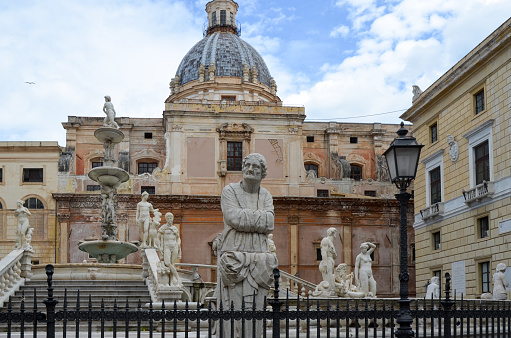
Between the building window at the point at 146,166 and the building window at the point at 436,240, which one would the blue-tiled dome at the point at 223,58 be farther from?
the building window at the point at 436,240

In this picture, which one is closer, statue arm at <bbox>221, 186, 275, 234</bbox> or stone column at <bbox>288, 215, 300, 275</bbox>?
statue arm at <bbox>221, 186, 275, 234</bbox>

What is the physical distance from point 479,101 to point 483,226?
15.5ft

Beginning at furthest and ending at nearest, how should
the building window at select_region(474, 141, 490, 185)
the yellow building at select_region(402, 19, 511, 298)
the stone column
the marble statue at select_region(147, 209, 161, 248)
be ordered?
the stone column, the building window at select_region(474, 141, 490, 185), the yellow building at select_region(402, 19, 511, 298), the marble statue at select_region(147, 209, 161, 248)

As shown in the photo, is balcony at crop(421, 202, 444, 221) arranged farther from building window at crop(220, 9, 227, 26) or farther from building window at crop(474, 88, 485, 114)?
building window at crop(220, 9, 227, 26)

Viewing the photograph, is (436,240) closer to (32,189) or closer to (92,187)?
(92,187)

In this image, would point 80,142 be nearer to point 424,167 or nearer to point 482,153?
point 424,167

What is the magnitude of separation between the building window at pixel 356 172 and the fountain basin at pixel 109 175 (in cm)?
2539

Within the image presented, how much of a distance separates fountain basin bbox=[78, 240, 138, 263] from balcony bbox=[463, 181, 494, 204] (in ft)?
40.4

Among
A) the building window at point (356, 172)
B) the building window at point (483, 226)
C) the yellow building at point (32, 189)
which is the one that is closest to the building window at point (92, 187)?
the yellow building at point (32, 189)

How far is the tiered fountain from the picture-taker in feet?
74.0

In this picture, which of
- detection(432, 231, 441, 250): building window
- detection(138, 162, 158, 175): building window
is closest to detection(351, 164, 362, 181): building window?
detection(138, 162, 158, 175): building window

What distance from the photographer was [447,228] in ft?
96.3

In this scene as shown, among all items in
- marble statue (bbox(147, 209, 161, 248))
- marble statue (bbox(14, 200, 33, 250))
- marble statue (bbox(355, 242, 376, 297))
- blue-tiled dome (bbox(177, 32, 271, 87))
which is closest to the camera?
marble statue (bbox(355, 242, 376, 297))

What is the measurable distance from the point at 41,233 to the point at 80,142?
655cm
